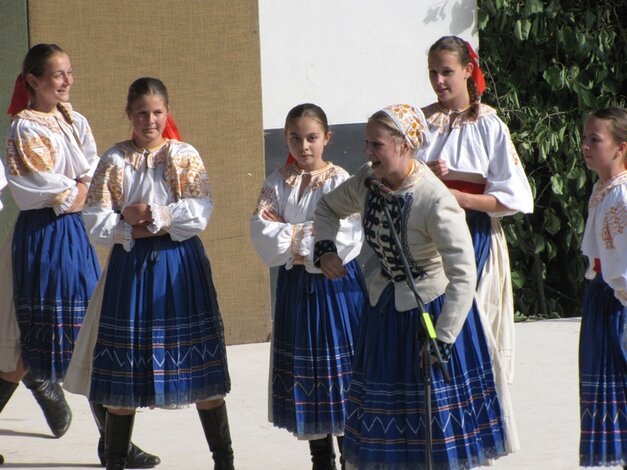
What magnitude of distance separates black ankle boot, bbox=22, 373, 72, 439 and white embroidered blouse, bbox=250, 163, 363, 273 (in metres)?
1.42

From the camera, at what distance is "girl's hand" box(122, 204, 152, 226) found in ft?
14.1

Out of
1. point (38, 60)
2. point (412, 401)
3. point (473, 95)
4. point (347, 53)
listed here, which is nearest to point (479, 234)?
point (473, 95)

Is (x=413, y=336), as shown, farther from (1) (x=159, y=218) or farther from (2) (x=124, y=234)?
(2) (x=124, y=234)

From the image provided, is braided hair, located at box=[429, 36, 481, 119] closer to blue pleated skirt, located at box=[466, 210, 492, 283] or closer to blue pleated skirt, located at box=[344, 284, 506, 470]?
blue pleated skirt, located at box=[466, 210, 492, 283]

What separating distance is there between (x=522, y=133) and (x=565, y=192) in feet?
1.56

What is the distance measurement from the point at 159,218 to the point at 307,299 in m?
0.61

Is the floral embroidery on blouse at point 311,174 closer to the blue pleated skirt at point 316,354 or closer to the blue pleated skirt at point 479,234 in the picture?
the blue pleated skirt at point 316,354

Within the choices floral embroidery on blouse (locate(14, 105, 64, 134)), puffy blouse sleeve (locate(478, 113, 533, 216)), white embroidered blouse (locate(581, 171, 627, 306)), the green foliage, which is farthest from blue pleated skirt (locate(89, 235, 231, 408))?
the green foliage

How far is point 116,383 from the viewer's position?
4.33 metres

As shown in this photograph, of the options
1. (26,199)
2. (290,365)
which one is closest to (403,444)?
(290,365)

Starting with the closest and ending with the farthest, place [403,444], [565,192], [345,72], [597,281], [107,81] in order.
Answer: [403,444] < [597,281] < [107,81] < [345,72] < [565,192]

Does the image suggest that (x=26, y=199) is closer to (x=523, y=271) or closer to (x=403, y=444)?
(x=403, y=444)

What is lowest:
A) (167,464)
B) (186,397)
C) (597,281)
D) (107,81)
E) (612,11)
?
(167,464)

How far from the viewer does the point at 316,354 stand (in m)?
4.37
